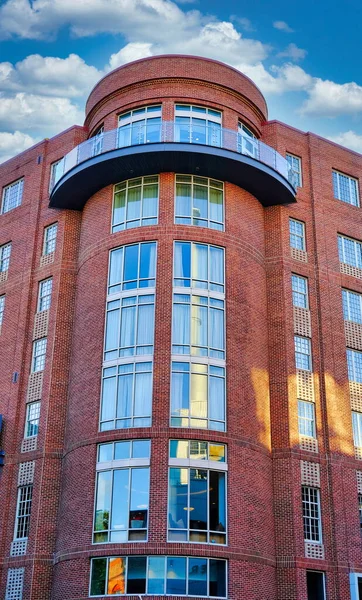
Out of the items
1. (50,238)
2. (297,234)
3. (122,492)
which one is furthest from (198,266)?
(122,492)

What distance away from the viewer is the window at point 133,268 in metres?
35.4

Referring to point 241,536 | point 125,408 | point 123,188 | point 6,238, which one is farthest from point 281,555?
point 6,238

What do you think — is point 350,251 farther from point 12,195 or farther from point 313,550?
point 12,195

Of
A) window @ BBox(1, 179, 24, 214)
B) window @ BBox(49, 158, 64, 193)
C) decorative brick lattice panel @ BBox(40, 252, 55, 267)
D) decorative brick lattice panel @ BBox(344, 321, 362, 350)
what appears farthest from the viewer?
window @ BBox(1, 179, 24, 214)

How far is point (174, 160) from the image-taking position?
36844mm

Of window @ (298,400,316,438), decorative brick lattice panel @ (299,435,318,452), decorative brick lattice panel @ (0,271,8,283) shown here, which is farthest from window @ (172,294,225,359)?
decorative brick lattice panel @ (0,271,8,283)

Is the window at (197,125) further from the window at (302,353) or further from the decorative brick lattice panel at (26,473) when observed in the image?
the decorative brick lattice panel at (26,473)

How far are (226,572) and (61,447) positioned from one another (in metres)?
9.52

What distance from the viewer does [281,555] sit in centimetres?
3294

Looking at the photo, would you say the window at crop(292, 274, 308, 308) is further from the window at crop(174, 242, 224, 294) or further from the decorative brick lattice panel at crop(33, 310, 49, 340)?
the decorative brick lattice panel at crop(33, 310, 49, 340)

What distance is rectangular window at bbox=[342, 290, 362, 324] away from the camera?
131ft

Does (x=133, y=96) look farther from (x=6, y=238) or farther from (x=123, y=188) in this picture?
(x=6, y=238)

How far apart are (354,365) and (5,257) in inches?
757

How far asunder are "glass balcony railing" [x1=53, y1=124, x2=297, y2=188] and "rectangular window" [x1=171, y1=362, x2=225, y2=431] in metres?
10.4
